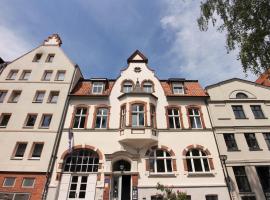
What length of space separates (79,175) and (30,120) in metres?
7.90

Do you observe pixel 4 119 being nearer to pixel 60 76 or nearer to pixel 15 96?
pixel 15 96

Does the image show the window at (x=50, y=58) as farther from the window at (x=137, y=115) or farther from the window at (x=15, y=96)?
the window at (x=137, y=115)

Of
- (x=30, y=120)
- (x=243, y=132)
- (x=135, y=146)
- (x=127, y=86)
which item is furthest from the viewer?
(x=127, y=86)

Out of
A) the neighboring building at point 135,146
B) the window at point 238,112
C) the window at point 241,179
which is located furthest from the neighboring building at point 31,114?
the window at point 238,112

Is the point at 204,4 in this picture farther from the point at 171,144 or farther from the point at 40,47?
the point at 40,47

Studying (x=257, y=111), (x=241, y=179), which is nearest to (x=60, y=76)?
(x=241, y=179)

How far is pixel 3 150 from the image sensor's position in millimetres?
19141

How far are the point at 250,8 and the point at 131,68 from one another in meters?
14.7

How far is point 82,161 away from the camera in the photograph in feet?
63.1

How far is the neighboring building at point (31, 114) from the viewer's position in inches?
702

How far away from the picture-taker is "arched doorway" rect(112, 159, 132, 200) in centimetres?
1786

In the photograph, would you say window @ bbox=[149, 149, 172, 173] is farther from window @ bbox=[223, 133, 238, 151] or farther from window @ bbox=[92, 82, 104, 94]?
window @ bbox=[92, 82, 104, 94]

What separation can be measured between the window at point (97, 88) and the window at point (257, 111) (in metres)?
16.7

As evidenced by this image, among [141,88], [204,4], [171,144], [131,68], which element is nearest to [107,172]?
[171,144]
